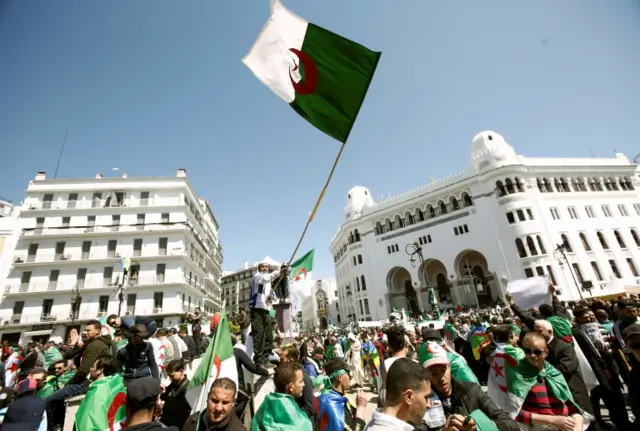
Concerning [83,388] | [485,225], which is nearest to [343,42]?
[83,388]

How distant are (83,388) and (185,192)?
106ft

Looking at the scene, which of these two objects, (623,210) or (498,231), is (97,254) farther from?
(623,210)

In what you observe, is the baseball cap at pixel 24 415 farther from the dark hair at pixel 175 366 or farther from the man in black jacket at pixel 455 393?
the man in black jacket at pixel 455 393

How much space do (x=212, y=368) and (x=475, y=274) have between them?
39215 millimetres

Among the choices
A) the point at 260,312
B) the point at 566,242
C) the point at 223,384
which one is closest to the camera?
the point at 223,384

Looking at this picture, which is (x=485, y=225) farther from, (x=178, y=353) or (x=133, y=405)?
(x=133, y=405)

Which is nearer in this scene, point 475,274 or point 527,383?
point 527,383

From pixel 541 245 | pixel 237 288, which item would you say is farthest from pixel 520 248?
pixel 237 288

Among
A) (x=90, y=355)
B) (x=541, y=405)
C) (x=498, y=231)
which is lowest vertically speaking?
(x=541, y=405)

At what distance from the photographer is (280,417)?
2.22m

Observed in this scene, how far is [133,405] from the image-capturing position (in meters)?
2.04

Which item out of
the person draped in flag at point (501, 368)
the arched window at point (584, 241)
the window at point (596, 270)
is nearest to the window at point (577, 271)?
the window at point (596, 270)

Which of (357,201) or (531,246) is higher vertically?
(357,201)

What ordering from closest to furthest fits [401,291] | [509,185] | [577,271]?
[577,271] → [509,185] → [401,291]
